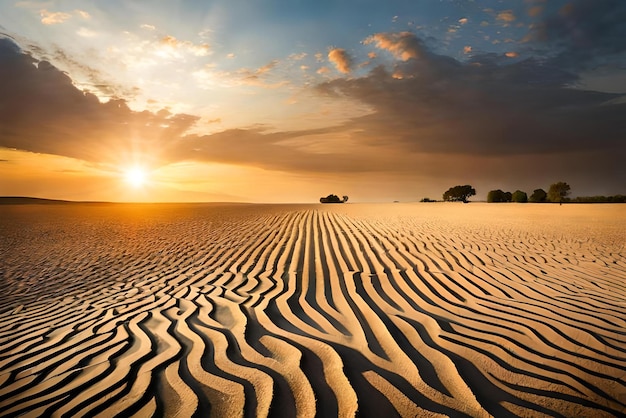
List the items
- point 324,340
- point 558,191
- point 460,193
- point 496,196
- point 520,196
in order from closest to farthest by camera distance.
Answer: point 324,340, point 558,191, point 520,196, point 496,196, point 460,193

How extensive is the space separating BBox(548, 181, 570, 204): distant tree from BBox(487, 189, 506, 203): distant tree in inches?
736

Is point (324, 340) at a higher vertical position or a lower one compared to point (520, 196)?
lower

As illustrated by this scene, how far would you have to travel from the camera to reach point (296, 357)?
293cm

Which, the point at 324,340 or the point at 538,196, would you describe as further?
the point at 538,196

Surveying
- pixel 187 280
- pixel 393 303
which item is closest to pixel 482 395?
pixel 393 303

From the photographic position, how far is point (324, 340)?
3311mm

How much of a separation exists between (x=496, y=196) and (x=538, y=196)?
11299mm

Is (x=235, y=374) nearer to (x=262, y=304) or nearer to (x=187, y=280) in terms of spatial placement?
(x=262, y=304)

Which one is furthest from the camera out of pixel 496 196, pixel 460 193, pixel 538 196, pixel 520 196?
pixel 460 193

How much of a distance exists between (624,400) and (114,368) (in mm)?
3853

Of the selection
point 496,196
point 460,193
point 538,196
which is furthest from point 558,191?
point 460,193

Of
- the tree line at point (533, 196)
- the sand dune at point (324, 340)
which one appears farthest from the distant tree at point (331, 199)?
the sand dune at point (324, 340)

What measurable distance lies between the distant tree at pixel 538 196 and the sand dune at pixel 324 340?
72292 millimetres

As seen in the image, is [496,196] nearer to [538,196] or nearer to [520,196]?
[520,196]
